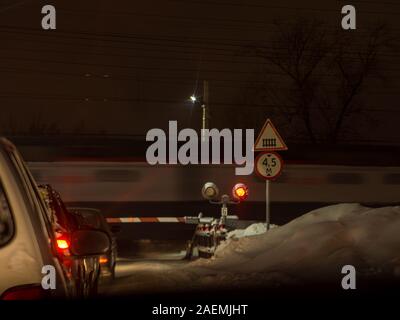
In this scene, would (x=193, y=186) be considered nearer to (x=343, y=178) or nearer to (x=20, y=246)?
(x=343, y=178)

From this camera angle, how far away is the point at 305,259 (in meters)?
11.0

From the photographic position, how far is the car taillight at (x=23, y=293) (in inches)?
131

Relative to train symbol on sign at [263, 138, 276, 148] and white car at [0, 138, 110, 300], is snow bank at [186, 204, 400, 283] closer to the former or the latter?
train symbol on sign at [263, 138, 276, 148]

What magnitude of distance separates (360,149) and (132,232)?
788cm

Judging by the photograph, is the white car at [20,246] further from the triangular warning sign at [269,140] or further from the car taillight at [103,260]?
the triangular warning sign at [269,140]

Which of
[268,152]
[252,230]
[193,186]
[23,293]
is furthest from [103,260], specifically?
[193,186]

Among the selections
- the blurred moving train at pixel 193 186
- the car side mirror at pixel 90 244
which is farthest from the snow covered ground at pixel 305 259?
the blurred moving train at pixel 193 186

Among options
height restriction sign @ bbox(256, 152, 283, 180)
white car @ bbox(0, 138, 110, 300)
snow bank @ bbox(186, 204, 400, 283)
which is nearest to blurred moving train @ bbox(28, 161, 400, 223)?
height restriction sign @ bbox(256, 152, 283, 180)

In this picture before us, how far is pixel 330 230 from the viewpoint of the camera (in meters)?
11.8

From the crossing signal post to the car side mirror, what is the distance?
404 inches

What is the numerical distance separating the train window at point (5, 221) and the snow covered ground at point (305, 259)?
20.3 feet

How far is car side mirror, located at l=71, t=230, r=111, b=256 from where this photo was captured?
167 inches

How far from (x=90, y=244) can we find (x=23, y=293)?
0.93 m

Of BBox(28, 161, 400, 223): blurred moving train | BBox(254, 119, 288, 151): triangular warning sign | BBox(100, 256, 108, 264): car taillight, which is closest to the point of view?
BBox(100, 256, 108, 264): car taillight
